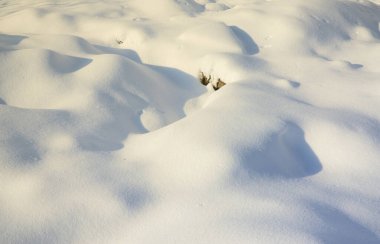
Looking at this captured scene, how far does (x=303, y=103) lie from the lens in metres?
1.76

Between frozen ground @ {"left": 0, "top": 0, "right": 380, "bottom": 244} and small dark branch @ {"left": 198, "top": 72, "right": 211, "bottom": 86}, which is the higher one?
frozen ground @ {"left": 0, "top": 0, "right": 380, "bottom": 244}

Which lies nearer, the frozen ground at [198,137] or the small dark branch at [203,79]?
the frozen ground at [198,137]

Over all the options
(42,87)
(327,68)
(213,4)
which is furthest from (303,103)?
(213,4)

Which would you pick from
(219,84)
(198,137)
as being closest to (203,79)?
(219,84)

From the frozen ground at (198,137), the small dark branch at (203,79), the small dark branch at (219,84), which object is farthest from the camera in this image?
the small dark branch at (203,79)

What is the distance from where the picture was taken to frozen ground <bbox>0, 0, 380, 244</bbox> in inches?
44.1

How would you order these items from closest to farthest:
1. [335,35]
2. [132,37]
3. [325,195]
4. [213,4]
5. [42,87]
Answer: [325,195] → [42,87] → [335,35] → [132,37] → [213,4]

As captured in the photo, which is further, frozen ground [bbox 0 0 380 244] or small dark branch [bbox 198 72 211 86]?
small dark branch [bbox 198 72 211 86]

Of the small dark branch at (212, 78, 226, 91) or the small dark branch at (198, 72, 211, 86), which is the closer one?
the small dark branch at (212, 78, 226, 91)

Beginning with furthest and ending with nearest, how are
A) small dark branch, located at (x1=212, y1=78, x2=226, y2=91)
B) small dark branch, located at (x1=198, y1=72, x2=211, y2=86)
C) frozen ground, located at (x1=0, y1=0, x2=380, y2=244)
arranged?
1. small dark branch, located at (x1=198, y1=72, x2=211, y2=86)
2. small dark branch, located at (x1=212, y1=78, x2=226, y2=91)
3. frozen ground, located at (x1=0, y1=0, x2=380, y2=244)

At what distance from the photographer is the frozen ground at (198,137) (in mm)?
1120

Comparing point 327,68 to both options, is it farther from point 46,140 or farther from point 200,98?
point 46,140

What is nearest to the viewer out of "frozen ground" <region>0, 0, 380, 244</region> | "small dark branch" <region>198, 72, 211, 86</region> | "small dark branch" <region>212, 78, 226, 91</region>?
"frozen ground" <region>0, 0, 380, 244</region>

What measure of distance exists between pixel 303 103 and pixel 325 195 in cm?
67
